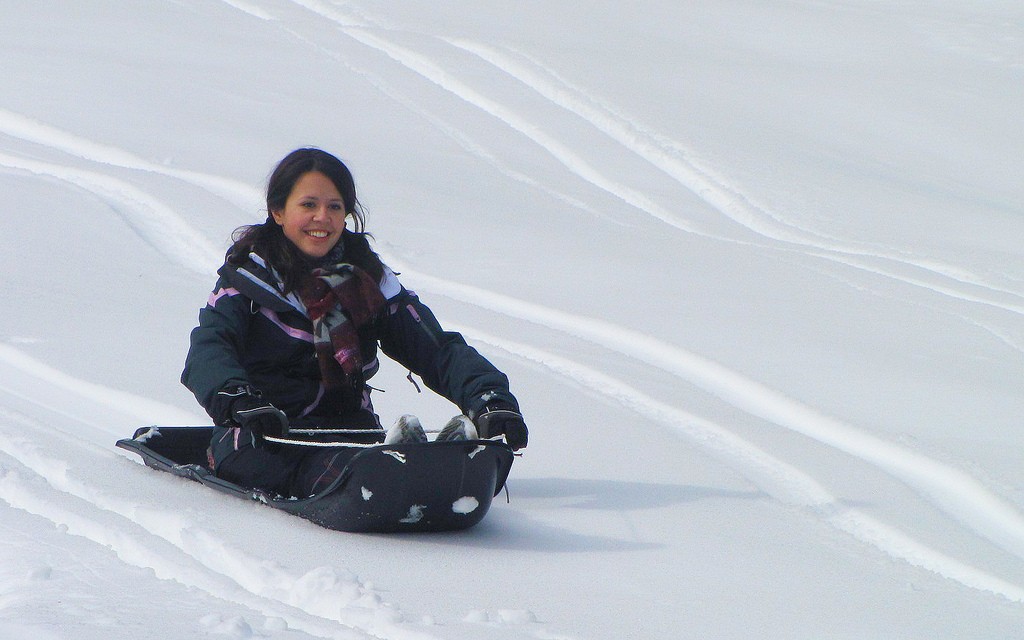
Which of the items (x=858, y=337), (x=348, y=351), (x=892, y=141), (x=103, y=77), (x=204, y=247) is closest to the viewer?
(x=348, y=351)

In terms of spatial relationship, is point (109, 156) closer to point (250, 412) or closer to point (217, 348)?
point (217, 348)

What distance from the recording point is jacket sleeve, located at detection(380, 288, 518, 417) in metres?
3.08

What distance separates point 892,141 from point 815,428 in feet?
23.2

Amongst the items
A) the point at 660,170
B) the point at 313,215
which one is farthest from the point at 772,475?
the point at 660,170

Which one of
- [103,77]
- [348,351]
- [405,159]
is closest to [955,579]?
[348,351]

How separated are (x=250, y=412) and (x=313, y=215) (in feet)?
2.07

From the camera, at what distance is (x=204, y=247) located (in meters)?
6.02

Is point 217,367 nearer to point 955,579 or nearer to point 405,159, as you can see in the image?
point 955,579

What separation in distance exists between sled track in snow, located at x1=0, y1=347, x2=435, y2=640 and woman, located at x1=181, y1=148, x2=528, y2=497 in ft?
0.59

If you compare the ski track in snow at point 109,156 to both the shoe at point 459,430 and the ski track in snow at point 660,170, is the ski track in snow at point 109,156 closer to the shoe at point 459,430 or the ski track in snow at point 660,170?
the ski track in snow at point 660,170

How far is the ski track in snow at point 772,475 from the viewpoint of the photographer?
9.72ft

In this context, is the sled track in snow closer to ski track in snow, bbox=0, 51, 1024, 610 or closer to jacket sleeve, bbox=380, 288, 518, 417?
jacket sleeve, bbox=380, 288, 518, 417

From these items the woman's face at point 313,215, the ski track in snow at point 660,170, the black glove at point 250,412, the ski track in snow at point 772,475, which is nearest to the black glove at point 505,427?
the black glove at point 250,412

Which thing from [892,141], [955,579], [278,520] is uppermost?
[892,141]
